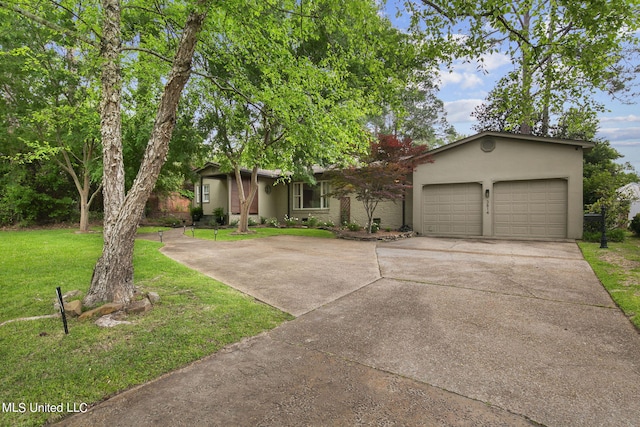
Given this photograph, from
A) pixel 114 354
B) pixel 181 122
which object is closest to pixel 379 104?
pixel 114 354

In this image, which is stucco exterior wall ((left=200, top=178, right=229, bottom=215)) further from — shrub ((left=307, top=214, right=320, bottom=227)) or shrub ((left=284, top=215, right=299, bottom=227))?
shrub ((left=307, top=214, right=320, bottom=227))

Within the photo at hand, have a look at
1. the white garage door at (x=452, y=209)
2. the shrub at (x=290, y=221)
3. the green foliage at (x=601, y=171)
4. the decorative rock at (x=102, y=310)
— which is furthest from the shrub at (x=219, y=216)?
the green foliage at (x=601, y=171)

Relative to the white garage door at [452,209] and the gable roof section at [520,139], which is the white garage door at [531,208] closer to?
the white garage door at [452,209]

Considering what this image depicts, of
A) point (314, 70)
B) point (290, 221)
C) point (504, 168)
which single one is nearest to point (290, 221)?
point (290, 221)

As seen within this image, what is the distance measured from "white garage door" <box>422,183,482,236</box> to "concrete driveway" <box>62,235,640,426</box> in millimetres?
7265

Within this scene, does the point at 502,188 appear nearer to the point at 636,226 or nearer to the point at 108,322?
the point at 636,226

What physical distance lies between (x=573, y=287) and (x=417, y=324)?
3.26 m

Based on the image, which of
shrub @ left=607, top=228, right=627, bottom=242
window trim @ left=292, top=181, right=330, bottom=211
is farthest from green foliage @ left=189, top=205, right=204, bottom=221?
shrub @ left=607, top=228, right=627, bottom=242

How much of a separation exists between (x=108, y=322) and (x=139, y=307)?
1.19ft

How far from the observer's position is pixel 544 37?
388cm

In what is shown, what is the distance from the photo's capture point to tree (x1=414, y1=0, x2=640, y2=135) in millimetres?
3367

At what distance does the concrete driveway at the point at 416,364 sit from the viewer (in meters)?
1.93

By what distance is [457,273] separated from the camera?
19.1 feet

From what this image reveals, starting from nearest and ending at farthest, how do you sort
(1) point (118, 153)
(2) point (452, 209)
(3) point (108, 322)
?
(3) point (108, 322)
(1) point (118, 153)
(2) point (452, 209)
